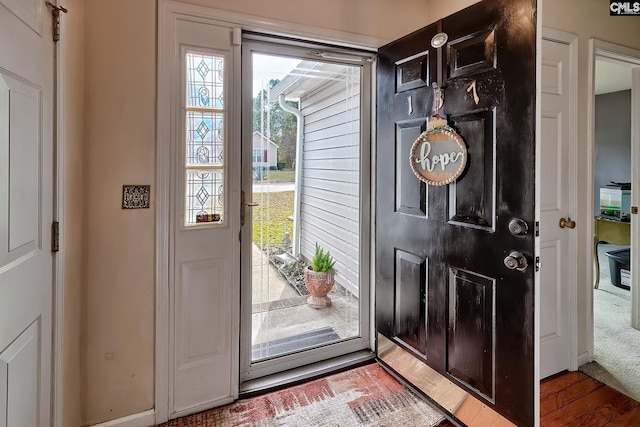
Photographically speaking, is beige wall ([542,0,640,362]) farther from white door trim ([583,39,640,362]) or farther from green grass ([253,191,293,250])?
green grass ([253,191,293,250])

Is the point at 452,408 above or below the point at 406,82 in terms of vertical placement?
below

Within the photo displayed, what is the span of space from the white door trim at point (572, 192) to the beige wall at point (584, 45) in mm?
39

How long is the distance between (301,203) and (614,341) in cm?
238

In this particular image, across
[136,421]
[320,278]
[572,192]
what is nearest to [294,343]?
[320,278]

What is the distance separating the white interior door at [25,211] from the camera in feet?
3.05

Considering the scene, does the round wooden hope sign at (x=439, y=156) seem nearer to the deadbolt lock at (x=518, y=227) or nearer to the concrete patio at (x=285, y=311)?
the deadbolt lock at (x=518, y=227)

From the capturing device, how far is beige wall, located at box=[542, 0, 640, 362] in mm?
2100

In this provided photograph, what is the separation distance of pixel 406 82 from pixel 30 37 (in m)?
1.69

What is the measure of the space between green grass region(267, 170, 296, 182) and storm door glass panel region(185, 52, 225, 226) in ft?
1.14

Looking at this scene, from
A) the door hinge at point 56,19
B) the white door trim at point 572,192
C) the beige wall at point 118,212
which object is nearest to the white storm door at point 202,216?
the beige wall at point 118,212

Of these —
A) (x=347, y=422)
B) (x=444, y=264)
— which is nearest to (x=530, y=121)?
(x=444, y=264)

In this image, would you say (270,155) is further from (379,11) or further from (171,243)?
(379,11)

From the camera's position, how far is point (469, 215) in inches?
63.4

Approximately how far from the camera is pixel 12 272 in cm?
97
